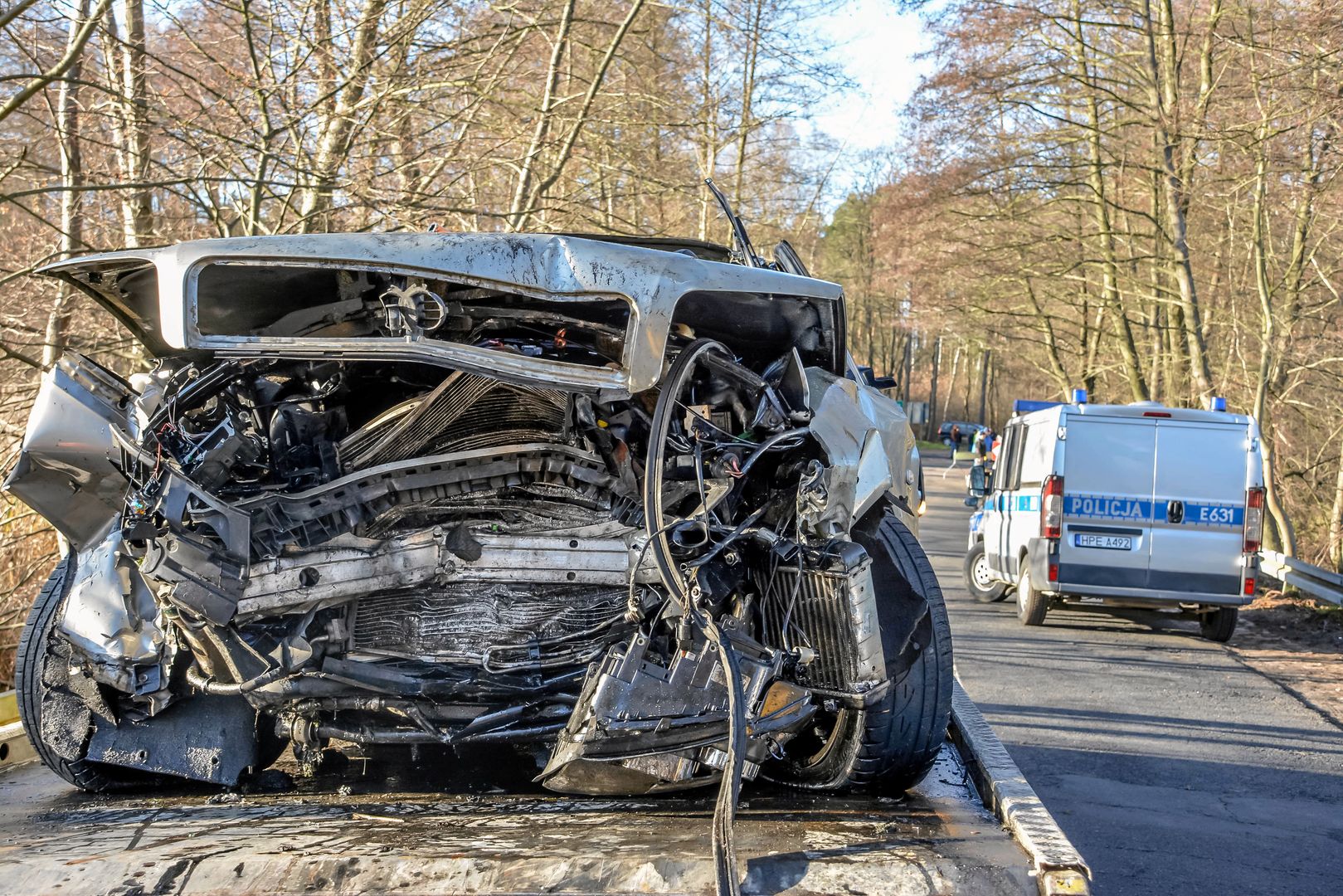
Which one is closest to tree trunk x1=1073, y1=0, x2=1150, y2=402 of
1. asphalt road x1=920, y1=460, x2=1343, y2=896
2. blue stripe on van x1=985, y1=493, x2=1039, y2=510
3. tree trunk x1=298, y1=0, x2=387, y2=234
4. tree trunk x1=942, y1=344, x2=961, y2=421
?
blue stripe on van x1=985, y1=493, x2=1039, y2=510

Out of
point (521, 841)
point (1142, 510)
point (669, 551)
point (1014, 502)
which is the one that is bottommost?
point (1014, 502)

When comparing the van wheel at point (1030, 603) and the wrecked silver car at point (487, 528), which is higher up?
the wrecked silver car at point (487, 528)

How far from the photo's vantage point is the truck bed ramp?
8.72ft

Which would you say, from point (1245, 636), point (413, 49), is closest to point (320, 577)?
point (413, 49)

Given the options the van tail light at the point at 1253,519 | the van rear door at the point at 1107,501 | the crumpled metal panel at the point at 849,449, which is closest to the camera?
the crumpled metal panel at the point at 849,449

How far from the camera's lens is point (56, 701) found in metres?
3.63

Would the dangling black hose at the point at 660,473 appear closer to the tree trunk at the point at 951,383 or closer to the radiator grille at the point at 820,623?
the radiator grille at the point at 820,623

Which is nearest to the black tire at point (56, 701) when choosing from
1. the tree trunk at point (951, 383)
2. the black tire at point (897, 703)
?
the black tire at point (897, 703)

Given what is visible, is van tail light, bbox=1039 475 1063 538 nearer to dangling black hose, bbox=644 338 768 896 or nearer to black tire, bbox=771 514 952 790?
black tire, bbox=771 514 952 790

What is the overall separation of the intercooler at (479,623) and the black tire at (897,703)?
80 cm

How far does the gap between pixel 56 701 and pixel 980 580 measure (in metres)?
9.82

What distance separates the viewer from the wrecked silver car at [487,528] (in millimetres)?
3121

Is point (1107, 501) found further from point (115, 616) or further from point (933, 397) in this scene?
point (933, 397)

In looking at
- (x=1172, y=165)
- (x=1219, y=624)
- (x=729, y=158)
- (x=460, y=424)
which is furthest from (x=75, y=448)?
(x=729, y=158)
